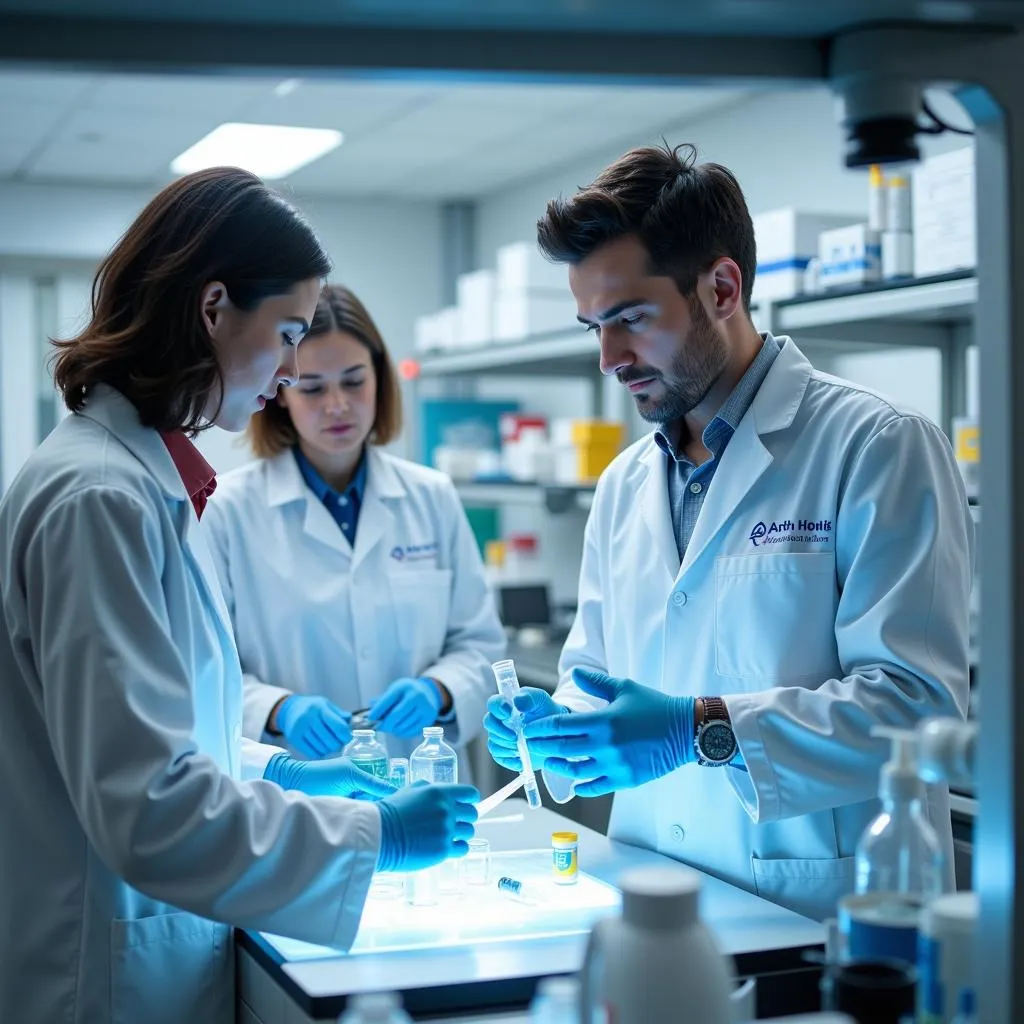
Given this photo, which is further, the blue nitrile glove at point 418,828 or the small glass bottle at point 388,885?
the small glass bottle at point 388,885

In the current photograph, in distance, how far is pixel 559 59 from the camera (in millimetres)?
917

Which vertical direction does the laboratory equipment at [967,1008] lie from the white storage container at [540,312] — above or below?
below

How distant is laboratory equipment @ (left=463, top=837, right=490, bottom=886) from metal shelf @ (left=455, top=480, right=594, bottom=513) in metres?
2.24

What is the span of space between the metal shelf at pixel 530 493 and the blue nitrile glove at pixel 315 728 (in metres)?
1.72

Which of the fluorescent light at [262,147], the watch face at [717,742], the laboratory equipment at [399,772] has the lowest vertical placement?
the laboratory equipment at [399,772]

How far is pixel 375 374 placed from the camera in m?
2.65

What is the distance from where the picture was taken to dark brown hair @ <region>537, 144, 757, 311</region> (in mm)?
1710

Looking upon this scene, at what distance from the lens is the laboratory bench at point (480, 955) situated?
3.90ft

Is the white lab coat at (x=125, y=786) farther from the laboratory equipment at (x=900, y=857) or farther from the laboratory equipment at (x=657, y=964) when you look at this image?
the laboratory equipment at (x=900, y=857)

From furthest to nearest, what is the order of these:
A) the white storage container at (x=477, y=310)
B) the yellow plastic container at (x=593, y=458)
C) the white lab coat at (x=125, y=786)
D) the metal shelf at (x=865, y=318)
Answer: the white storage container at (x=477, y=310) < the yellow plastic container at (x=593, y=458) < the metal shelf at (x=865, y=318) < the white lab coat at (x=125, y=786)

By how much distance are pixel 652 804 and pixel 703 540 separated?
39 centimetres

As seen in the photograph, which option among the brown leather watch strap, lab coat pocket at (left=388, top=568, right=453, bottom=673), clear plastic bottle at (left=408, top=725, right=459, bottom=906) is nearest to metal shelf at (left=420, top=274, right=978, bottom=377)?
the brown leather watch strap

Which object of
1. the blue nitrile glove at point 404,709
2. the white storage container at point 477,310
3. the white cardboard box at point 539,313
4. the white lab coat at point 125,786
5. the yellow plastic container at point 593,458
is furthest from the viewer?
the white storage container at point 477,310

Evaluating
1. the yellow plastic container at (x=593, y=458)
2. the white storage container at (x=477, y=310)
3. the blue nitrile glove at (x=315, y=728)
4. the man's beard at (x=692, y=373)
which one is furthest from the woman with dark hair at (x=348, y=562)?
the white storage container at (x=477, y=310)
